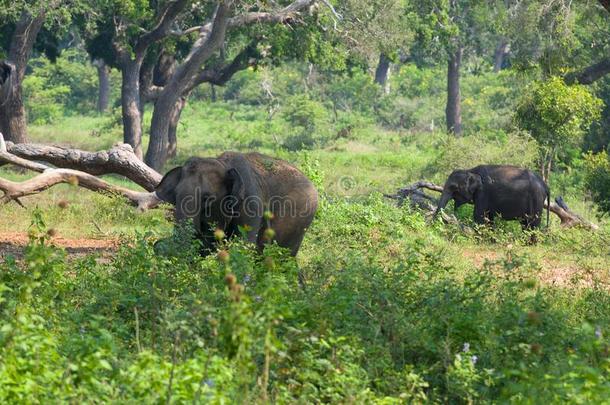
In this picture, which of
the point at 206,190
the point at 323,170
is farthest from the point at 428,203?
the point at 206,190

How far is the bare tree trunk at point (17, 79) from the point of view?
25.2 meters

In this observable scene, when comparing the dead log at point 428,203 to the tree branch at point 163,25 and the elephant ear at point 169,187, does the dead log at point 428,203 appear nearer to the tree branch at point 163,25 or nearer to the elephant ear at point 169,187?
the tree branch at point 163,25

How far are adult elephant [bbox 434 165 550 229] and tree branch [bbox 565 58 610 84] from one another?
3.84 metres

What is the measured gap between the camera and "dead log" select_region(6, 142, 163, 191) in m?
16.0

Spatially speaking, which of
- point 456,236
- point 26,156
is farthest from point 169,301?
point 456,236

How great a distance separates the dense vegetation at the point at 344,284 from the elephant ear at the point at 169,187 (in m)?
0.38

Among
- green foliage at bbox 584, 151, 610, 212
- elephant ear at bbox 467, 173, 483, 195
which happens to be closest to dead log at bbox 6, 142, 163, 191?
elephant ear at bbox 467, 173, 483, 195

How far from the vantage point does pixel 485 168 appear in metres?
21.0

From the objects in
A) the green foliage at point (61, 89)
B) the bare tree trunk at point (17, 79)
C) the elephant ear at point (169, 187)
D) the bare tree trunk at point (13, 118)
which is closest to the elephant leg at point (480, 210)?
the elephant ear at point (169, 187)

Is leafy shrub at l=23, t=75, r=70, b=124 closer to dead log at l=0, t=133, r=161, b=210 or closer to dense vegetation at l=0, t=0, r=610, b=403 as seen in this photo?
dense vegetation at l=0, t=0, r=610, b=403

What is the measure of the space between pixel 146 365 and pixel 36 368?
1.92ft

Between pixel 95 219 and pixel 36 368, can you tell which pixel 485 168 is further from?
pixel 36 368

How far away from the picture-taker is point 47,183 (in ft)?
48.5

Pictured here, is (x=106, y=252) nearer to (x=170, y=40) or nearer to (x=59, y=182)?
(x=59, y=182)
